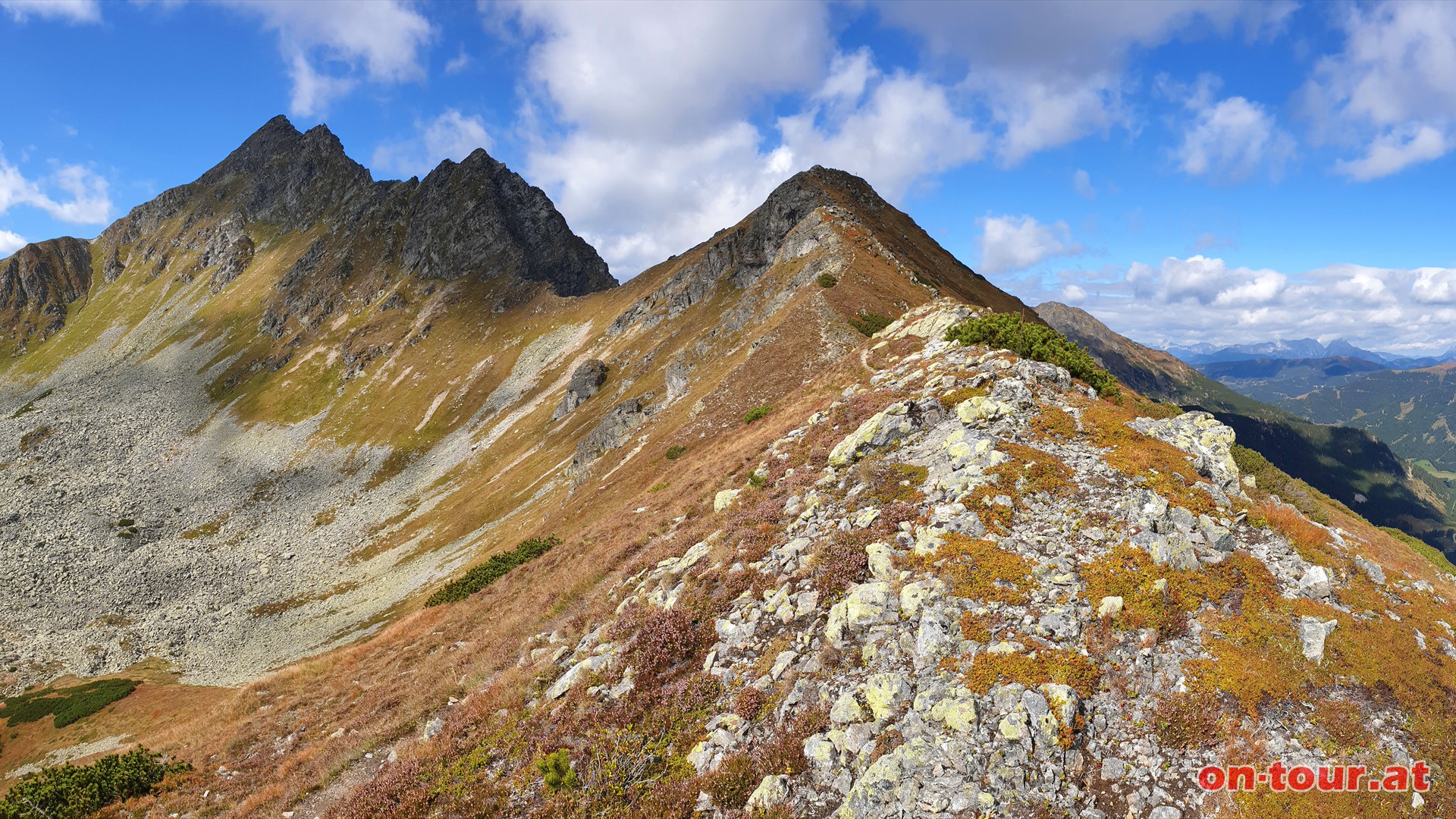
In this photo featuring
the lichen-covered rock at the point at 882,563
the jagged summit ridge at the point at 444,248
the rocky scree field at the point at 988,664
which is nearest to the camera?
the rocky scree field at the point at 988,664

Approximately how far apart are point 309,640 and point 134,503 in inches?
2761

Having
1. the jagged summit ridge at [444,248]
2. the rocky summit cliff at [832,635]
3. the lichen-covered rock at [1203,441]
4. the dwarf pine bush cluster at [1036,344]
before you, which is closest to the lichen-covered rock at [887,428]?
the rocky summit cliff at [832,635]

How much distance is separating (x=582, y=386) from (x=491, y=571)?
53600 mm

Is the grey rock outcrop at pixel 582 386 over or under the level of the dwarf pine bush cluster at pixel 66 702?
over

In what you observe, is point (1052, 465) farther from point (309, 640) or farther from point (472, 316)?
point (472, 316)

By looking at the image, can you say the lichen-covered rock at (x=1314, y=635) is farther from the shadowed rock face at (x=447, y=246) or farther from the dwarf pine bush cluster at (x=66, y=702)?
the shadowed rock face at (x=447, y=246)

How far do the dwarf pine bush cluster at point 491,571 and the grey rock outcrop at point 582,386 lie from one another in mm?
49678

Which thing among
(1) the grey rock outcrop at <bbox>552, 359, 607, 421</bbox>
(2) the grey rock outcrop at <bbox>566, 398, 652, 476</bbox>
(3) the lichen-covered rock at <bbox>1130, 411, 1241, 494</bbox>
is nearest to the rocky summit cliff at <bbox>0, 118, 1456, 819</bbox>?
(3) the lichen-covered rock at <bbox>1130, 411, 1241, 494</bbox>

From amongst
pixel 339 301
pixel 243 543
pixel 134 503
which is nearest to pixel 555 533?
pixel 243 543

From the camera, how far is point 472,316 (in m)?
140

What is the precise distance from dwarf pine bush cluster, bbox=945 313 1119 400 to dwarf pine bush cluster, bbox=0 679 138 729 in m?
62.8

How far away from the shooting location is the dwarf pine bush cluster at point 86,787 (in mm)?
16766

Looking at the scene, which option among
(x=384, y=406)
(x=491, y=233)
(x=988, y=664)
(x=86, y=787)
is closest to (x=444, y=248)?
(x=491, y=233)

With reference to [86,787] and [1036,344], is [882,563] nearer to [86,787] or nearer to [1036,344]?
[1036,344]
